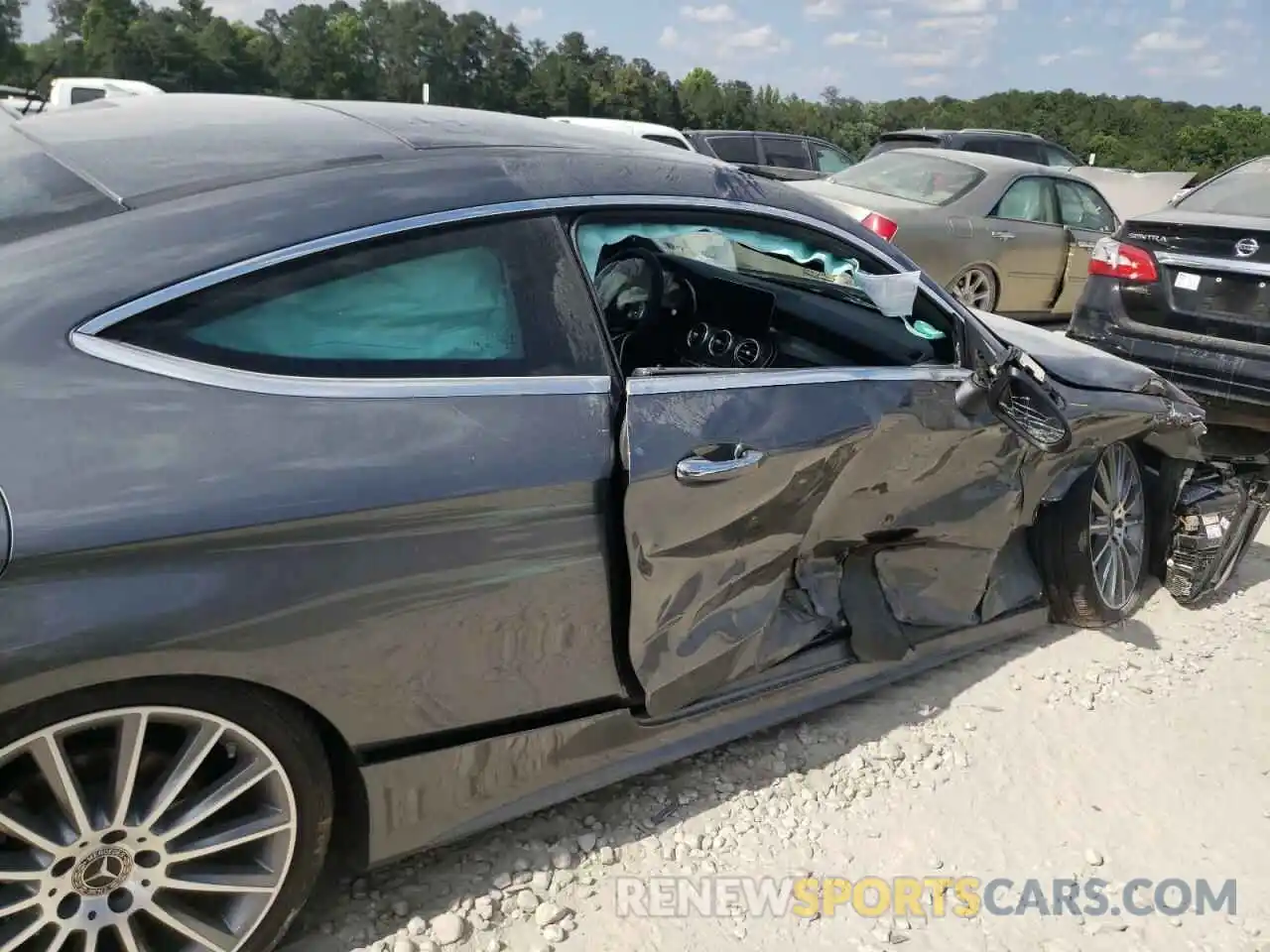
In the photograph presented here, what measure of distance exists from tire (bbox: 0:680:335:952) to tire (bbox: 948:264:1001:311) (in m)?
7.37

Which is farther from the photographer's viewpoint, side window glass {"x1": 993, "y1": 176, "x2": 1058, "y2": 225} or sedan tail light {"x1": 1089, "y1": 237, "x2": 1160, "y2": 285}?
side window glass {"x1": 993, "y1": 176, "x2": 1058, "y2": 225}

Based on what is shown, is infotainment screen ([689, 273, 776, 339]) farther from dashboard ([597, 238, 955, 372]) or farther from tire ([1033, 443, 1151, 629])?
tire ([1033, 443, 1151, 629])

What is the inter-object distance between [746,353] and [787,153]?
13.0m

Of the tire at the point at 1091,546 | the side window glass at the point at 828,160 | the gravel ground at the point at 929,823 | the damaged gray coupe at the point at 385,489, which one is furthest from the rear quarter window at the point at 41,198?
the side window glass at the point at 828,160

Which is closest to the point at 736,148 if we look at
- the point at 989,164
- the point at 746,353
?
the point at 989,164

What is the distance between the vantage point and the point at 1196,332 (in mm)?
5504

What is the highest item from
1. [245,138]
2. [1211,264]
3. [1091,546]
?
[245,138]

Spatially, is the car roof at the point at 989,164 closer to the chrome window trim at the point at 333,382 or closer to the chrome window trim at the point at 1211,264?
the chrome window trim at the point at 1211,264

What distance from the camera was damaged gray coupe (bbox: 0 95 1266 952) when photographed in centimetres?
175

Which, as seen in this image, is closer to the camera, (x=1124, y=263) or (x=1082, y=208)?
(x=1124, y=263)

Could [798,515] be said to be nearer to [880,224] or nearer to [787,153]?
[880,224]

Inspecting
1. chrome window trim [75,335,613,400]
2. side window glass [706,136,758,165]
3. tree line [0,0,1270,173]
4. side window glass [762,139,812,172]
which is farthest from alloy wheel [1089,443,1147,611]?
tree line [0,0,1270,173]

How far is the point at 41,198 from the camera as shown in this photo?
2.02 metres

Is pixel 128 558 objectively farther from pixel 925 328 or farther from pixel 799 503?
pixel 925 328
